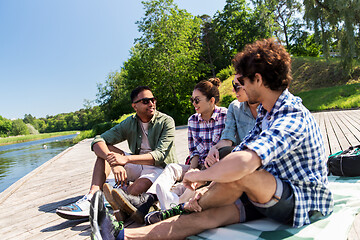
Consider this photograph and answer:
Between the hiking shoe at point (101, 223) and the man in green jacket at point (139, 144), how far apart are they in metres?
0.94

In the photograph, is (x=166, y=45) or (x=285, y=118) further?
(x=166, y=45)

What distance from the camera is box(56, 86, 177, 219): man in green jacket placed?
2713 mm

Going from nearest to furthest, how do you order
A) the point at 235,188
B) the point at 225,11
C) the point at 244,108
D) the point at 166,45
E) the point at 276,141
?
the point at 276,141, the point at 235,188, the point at 244,108, the point at 166,45, the point at 225,11

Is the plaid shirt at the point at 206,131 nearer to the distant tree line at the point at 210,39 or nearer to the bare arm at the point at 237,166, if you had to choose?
the bare arm at the point at 237,166

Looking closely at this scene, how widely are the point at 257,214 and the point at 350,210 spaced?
686mm

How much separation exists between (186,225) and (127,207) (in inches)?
23.4

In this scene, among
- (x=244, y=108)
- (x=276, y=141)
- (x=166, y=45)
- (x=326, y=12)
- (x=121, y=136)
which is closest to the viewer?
(x=276, y=141)

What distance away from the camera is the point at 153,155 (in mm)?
2791

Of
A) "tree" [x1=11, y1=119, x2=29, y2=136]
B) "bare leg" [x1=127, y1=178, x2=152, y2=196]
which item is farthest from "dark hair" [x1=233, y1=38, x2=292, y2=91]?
"tree" [x1=11, y1=119, x2=29, y2=136]

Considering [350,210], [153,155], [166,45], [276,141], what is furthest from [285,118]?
[166,45]

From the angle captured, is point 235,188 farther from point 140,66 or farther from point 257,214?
point 140,66

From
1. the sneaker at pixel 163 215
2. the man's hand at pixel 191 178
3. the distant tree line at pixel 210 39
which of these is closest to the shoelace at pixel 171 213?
the sneaker at pixel 163 215

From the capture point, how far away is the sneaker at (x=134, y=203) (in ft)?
6.73

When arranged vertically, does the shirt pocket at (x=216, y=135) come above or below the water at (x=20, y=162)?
above
